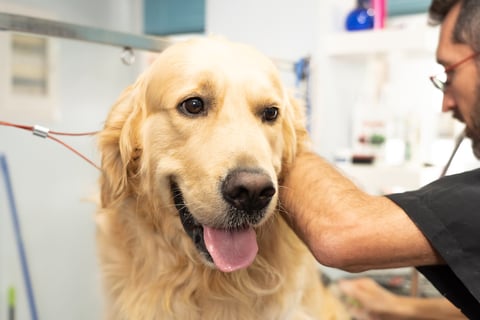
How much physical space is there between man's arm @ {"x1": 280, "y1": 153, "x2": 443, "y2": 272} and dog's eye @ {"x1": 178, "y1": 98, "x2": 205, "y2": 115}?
1.00 ft

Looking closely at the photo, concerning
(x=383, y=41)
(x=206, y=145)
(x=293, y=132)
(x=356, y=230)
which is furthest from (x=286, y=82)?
(x=356, y=230)

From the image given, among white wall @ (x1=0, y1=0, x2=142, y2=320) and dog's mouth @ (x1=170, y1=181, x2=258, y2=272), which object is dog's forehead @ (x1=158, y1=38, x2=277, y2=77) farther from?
white wall @ (x1=0, y1=0, x2=142, y2=320)

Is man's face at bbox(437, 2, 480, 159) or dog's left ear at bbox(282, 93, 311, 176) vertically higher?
man's face at bbox(437, 2, 480, 159)

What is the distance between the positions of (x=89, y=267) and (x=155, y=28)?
1644 mm

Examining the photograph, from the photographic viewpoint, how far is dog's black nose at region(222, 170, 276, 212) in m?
0.94

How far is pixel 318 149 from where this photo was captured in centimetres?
249

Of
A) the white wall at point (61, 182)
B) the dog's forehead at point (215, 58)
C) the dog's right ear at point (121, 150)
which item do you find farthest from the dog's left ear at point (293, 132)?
the white wall at point (61, 182)

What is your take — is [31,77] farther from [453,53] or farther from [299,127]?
[453,53]

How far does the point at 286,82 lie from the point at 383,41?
20.4 inches

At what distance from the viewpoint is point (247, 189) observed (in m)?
0.96

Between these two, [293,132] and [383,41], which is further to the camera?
[383,41]

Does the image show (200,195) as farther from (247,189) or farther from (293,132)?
(293,132)

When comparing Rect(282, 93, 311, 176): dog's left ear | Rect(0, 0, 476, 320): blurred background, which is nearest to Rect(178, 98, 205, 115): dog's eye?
Rect(282, 93, 311, 176): dog's left ear

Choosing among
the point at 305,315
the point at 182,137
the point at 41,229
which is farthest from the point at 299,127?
the point at 41,229
